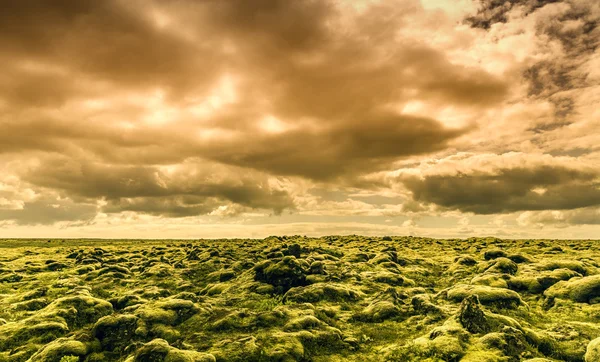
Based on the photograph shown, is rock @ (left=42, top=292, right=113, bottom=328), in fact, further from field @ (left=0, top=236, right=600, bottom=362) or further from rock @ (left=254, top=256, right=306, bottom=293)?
rock @ (left=254, top=256, right=306, bottom=293)

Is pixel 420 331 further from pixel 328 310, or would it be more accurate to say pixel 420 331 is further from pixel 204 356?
pixel 204 356

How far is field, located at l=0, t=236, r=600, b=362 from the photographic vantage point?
1966 cm

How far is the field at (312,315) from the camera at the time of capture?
19.7 m

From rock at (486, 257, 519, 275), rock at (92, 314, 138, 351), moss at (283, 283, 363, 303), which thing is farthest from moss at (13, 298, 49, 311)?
rock at (486, 257, 519, 275)

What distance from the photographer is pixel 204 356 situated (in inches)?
751

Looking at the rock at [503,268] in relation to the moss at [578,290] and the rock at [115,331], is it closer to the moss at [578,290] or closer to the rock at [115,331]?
the moss at [578,290]

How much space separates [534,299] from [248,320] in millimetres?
23405

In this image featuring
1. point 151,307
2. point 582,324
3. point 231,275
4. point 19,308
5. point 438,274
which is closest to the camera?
point 582,324

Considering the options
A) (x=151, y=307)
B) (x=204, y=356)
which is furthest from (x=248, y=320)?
(x=151, y=307)

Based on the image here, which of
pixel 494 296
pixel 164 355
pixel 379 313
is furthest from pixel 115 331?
pixel 494 296

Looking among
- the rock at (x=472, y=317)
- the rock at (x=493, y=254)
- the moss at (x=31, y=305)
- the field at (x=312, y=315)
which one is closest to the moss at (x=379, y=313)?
the field at (x=312, y=315)

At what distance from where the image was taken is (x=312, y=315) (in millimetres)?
25484

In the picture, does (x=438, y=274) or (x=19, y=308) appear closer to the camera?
(x=19, y=308)

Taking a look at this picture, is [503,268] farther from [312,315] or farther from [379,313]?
[312,315]
